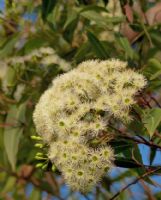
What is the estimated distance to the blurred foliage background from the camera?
2561 millimetres

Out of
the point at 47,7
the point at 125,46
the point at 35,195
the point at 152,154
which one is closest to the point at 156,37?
the point at 125,46

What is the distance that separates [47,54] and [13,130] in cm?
34

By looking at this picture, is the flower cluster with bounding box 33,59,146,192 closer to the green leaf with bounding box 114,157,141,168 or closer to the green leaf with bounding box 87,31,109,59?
the green leaf with bounding box 114,157,141,168

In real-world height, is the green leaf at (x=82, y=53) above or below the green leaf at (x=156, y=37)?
below

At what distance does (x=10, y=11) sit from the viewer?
2877 millimetres

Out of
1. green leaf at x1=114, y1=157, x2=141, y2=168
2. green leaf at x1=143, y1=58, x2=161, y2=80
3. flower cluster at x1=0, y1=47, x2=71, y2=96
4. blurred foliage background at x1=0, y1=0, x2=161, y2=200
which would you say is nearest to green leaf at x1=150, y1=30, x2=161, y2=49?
blurred foliage background at x1=0, y1=0, x2=161, y2=200

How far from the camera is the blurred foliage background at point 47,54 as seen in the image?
2.56 m

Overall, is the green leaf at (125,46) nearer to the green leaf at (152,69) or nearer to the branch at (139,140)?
the green leaf at (152,69)

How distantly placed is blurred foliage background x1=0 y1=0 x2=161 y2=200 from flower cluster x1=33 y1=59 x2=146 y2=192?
658 millimetres

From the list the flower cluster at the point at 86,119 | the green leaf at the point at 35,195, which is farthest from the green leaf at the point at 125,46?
the green leaf at the point at 35,195

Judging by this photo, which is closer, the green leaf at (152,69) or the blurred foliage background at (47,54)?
the green leaf at (152,69)

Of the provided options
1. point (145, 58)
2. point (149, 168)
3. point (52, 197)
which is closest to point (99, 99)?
point (149, 168)

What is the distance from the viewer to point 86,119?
5.42ft

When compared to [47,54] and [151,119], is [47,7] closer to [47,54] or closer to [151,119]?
[47,54]
